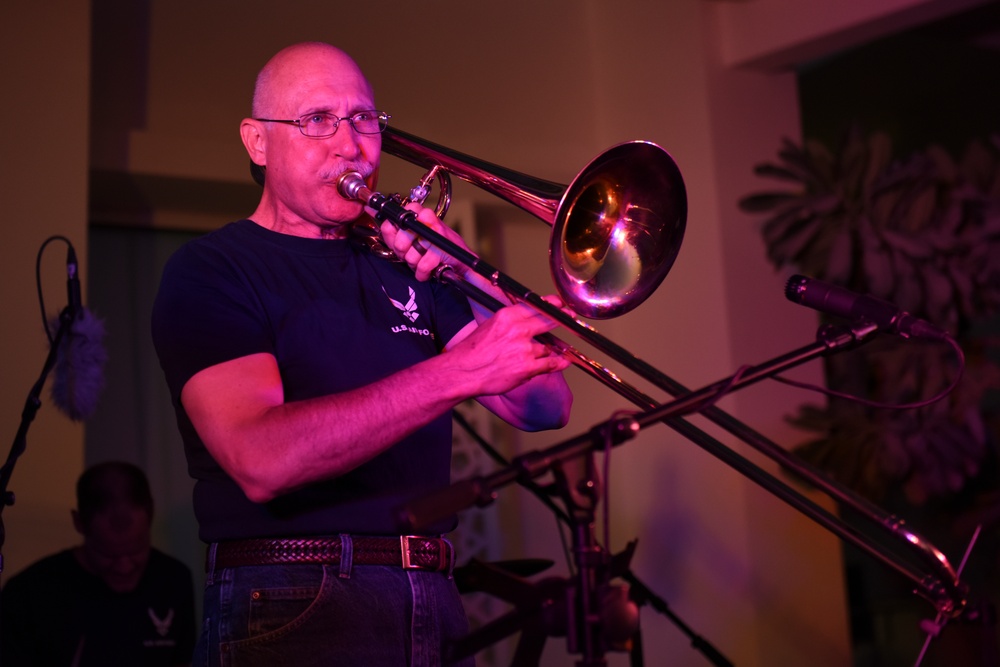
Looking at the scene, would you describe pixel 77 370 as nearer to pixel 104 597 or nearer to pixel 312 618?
pixel 104 597

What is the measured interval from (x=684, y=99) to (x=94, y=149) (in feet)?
8.40

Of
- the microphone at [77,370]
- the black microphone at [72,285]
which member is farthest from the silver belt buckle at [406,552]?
the microphone at [77,370]

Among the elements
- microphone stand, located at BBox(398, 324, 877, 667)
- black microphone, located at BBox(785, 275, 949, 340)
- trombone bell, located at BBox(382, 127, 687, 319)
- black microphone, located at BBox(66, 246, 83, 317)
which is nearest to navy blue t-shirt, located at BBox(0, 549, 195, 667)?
black microphone, located at BBox(66, 246, 83, 317)

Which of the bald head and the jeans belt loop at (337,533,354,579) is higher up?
the bald head

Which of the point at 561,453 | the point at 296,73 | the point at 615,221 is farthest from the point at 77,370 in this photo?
the point at 561,453

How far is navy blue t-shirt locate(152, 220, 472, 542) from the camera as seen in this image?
1.82 m

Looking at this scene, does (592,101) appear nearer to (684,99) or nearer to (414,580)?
(684,99)

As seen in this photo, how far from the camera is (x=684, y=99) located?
197 inches

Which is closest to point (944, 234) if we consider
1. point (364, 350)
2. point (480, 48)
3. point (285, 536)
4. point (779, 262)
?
point (779, 262)

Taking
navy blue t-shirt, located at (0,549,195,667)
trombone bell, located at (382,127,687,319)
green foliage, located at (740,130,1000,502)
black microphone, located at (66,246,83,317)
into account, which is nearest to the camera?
trombone bell, located at (382,127,687,319)

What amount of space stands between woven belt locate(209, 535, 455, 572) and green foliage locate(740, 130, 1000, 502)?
2739 millimetres

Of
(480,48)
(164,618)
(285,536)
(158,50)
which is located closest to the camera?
(285,536)

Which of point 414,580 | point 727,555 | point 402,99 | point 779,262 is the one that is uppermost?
point 402,99

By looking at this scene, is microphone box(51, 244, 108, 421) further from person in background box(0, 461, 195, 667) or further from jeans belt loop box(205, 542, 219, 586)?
jeans belt loop box(205, 542, 219, 586)
